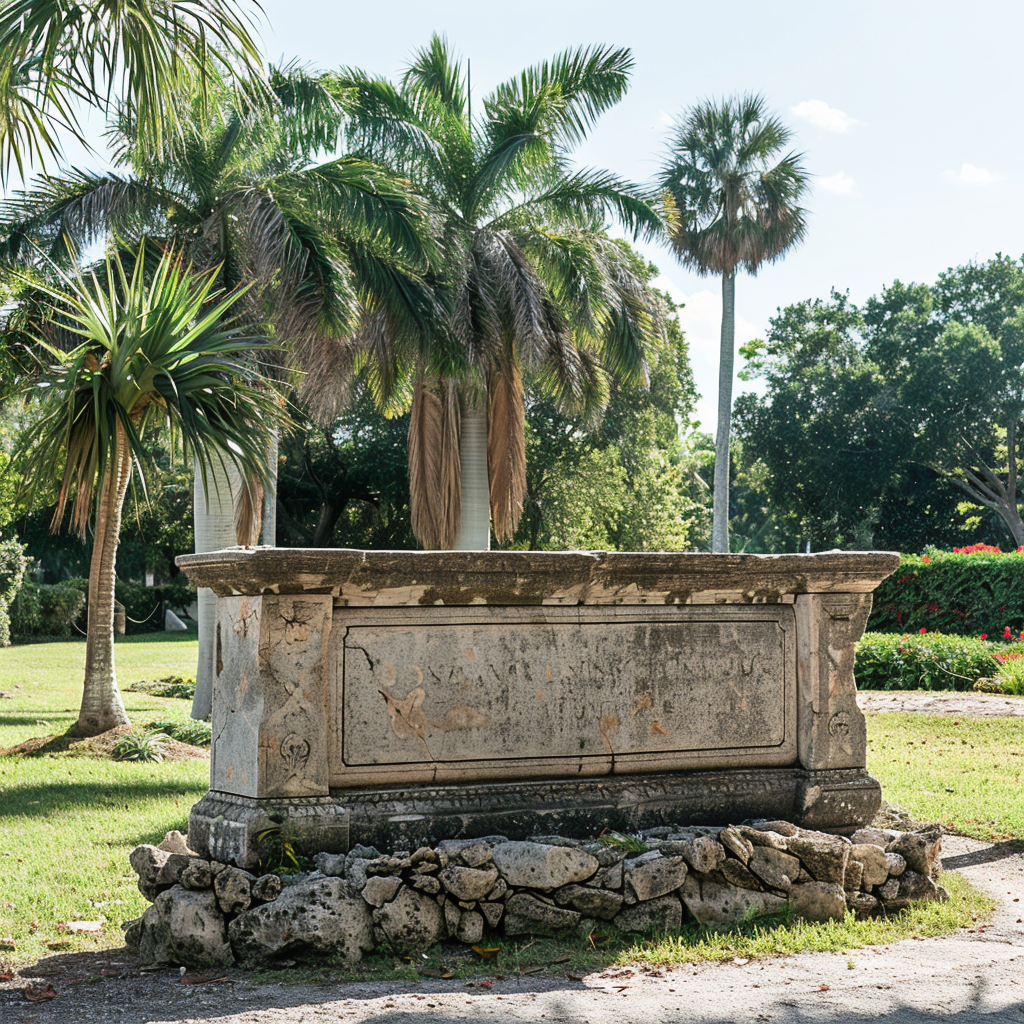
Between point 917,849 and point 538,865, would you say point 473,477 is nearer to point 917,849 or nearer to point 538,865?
point 917,849

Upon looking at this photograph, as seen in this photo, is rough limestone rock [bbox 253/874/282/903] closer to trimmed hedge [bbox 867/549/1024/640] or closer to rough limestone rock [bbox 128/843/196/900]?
rough limestone rock [bbox 128/843/196/900]

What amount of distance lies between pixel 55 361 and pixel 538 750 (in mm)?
7865

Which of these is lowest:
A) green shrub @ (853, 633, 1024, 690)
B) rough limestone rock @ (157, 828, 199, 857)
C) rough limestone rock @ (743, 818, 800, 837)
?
rough limestone rock @ (157, 828, 199, 857)

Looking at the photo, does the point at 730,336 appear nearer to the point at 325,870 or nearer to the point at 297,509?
the point at 297,509

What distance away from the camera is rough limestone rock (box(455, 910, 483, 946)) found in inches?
178

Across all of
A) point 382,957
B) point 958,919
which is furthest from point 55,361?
point 958,919

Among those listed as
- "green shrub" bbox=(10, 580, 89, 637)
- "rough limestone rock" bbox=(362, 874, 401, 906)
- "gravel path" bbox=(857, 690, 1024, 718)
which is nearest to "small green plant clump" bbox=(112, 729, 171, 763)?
"rough limestone rock" bbox=(362, 874, 401, 906)

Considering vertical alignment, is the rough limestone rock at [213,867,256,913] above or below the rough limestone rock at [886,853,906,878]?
above

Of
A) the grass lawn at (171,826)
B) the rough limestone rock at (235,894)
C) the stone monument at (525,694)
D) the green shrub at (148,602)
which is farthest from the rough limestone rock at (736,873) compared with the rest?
the green shrub at (148,602)

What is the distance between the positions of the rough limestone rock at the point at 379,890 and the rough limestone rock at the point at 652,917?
102 centimetres

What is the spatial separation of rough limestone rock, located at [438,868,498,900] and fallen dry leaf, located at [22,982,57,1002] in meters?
1.52

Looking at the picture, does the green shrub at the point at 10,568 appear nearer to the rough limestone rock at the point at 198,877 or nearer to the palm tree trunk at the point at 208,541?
the palm tree trunk at the point at 208,541

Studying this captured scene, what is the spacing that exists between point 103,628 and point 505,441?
7.14 m

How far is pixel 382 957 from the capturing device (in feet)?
14.5
